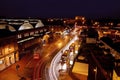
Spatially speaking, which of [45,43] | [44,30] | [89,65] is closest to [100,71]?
[89,65]

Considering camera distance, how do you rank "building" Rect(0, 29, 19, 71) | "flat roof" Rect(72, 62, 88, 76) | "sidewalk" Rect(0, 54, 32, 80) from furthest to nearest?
1. "building" Rect(0, 29, 19, 71)
2. "sidewalk" Rect(0, 54, 32, 80)
3. "flat roof" Rect(72, 62, 88, 76)

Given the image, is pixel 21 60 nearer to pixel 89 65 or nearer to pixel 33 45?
pixel 33 45

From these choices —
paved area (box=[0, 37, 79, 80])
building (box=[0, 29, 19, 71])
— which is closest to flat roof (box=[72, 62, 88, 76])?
paved area (box=[0, 37, 79, 80])

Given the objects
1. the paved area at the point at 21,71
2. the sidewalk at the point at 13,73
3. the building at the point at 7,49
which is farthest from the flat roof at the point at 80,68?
the building at the point at 7,49

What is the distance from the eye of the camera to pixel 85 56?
105 feet

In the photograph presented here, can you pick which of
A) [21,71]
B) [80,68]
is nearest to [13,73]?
[21,71]

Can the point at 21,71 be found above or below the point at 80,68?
below

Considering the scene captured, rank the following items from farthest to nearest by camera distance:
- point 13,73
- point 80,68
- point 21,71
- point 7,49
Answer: point 7,49 < point 21,71 < point 13,73 < point 80,68

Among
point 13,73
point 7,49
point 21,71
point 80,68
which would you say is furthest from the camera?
point 7,49

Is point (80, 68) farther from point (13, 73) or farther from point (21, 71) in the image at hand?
point (13, 73)

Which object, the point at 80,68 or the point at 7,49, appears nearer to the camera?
the point at 80,68

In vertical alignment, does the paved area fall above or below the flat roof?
below

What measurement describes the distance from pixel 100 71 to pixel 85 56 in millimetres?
7642

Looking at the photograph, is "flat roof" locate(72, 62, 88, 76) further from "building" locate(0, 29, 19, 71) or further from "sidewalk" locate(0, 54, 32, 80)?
"building" locate(0, 29, 19, 71)
